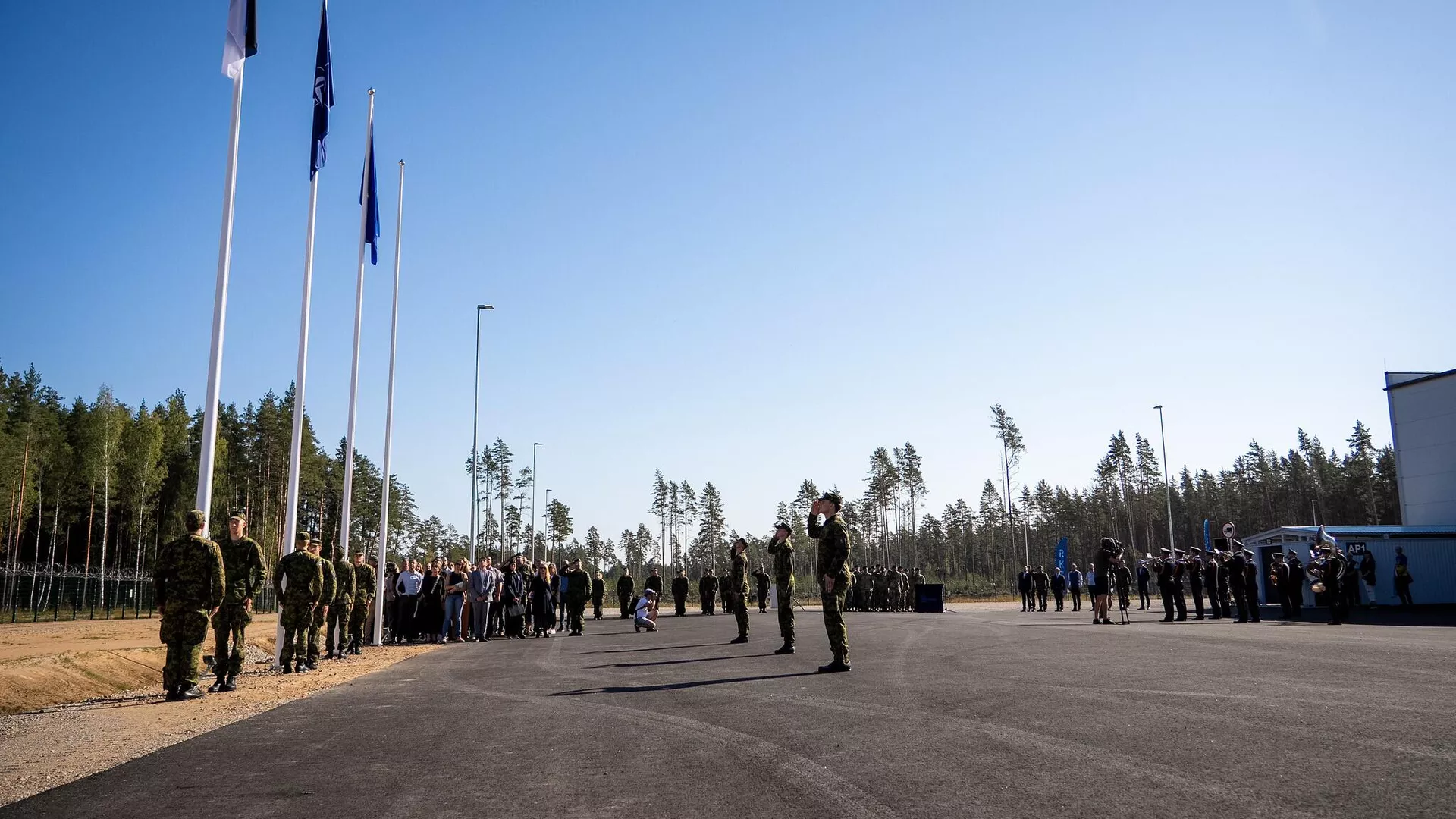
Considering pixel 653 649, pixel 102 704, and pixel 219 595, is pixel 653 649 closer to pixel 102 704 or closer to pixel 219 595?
pixel 219 595

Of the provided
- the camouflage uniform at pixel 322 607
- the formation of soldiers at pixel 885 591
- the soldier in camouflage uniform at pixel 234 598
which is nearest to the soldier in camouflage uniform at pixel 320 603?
the camouflage uniform at pixel 322 607

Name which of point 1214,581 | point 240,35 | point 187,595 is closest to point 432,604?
point 187,595

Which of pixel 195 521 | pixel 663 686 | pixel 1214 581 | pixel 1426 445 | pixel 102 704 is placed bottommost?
pixel 102 704

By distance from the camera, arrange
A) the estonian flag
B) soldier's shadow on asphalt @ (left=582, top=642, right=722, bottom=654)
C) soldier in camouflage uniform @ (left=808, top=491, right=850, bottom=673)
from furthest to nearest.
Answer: soldier's shadow on asphalt @ (left=582, top=642, right=722, bottom=654) < the estonian flag < soldier in camouflage uniform @ (left=808, top=491, right=850, bottom=673)

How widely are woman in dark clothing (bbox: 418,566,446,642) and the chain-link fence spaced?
21.8 meters

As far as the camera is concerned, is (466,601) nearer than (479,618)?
No

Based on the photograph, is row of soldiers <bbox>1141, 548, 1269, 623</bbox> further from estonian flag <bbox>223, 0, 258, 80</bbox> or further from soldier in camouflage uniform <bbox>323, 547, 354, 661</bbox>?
estonian flag <bbox>223, 0, 258, 80</bbox>

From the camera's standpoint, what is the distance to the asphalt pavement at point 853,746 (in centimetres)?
461

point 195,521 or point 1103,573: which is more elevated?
point 195,521

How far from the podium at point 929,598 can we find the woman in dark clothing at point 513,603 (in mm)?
19964

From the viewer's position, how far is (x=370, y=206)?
21078mm

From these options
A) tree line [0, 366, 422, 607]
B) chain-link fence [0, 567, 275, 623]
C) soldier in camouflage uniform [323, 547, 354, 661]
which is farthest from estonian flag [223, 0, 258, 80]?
tree line [0, 366, 422, 607]

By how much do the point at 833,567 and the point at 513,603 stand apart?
14602 millimetres

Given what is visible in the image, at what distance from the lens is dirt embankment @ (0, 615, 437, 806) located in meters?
6.58
